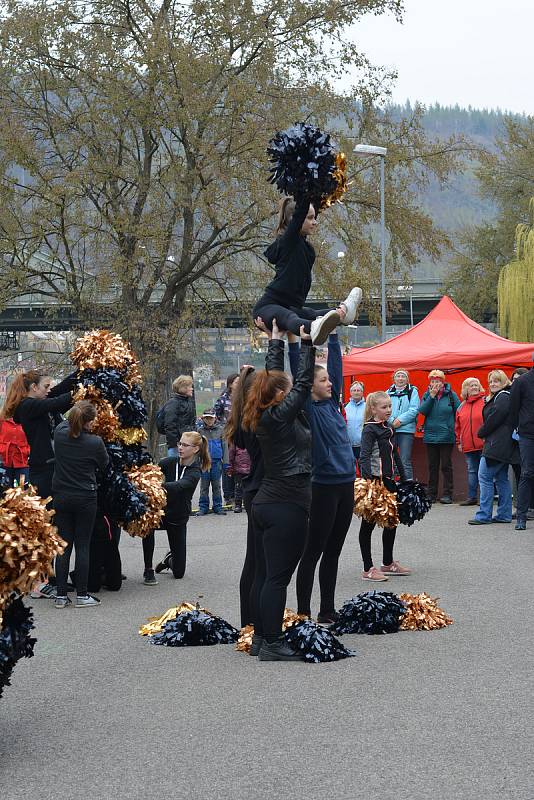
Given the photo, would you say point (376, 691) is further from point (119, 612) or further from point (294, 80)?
point (294, 80)

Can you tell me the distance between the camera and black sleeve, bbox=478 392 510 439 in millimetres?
16031

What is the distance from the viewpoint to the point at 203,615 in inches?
326

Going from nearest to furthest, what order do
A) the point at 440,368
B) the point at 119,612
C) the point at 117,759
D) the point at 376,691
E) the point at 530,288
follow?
1. the point at 117,759
2. the point at 376,691
3. the point at 119,612
4. the point at 440,368
5. the point at 530,288

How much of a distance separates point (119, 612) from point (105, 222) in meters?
19.7

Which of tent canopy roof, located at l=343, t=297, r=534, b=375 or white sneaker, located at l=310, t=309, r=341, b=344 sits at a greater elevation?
white sneaker, located at l=310, t=309, r=341, b=344

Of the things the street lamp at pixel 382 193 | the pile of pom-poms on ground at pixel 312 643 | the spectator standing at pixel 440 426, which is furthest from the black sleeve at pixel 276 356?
the street lamp at pixel 382 193

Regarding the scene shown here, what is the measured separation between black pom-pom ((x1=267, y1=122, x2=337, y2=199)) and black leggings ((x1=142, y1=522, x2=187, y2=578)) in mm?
4872

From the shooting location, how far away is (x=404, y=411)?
61.8 ft

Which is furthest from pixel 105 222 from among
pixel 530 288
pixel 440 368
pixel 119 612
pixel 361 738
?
pixel 361 738

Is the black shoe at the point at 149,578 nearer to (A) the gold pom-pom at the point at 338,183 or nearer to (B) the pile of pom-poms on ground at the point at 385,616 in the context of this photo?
(B) the pile of pom-poms on ground at the point at 385,616

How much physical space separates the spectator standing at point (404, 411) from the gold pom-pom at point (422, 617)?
10.1m

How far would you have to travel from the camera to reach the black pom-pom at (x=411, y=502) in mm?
11109

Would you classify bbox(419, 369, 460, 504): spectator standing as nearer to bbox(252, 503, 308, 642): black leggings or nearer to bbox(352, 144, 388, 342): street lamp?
bbox(352, 144, 388, 342): street lamp

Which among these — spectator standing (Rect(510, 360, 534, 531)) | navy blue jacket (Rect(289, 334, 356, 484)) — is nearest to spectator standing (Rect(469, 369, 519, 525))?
spectator standing (Rect(510, 360, 534, 531))
